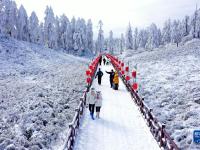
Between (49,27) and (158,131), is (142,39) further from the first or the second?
(158,131)

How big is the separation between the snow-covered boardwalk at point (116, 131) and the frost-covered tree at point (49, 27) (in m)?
85.1

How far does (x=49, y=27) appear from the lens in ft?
330

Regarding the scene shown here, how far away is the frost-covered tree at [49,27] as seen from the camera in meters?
99.3

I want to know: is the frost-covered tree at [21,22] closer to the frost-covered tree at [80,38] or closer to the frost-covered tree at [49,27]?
the frost-covered tree at [49,27]

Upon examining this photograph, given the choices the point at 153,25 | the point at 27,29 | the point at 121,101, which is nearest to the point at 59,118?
the point at 121,101

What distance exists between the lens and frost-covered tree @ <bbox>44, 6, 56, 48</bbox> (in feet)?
326

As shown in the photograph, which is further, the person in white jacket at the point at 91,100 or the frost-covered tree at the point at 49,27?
the frost-covered tree at the point at 49,27

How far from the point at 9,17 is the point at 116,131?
81131 mm

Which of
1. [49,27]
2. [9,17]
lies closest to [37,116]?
[9,17]

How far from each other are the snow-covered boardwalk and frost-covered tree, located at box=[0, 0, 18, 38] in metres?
72.3

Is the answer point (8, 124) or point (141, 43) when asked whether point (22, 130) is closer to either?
point (8, 124)

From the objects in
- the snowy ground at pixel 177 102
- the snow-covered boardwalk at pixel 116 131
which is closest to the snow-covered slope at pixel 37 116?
the snow-covered boardwalk at pixel 116 131

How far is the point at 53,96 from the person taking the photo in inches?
912

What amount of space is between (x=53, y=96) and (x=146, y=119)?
10.1 meters
